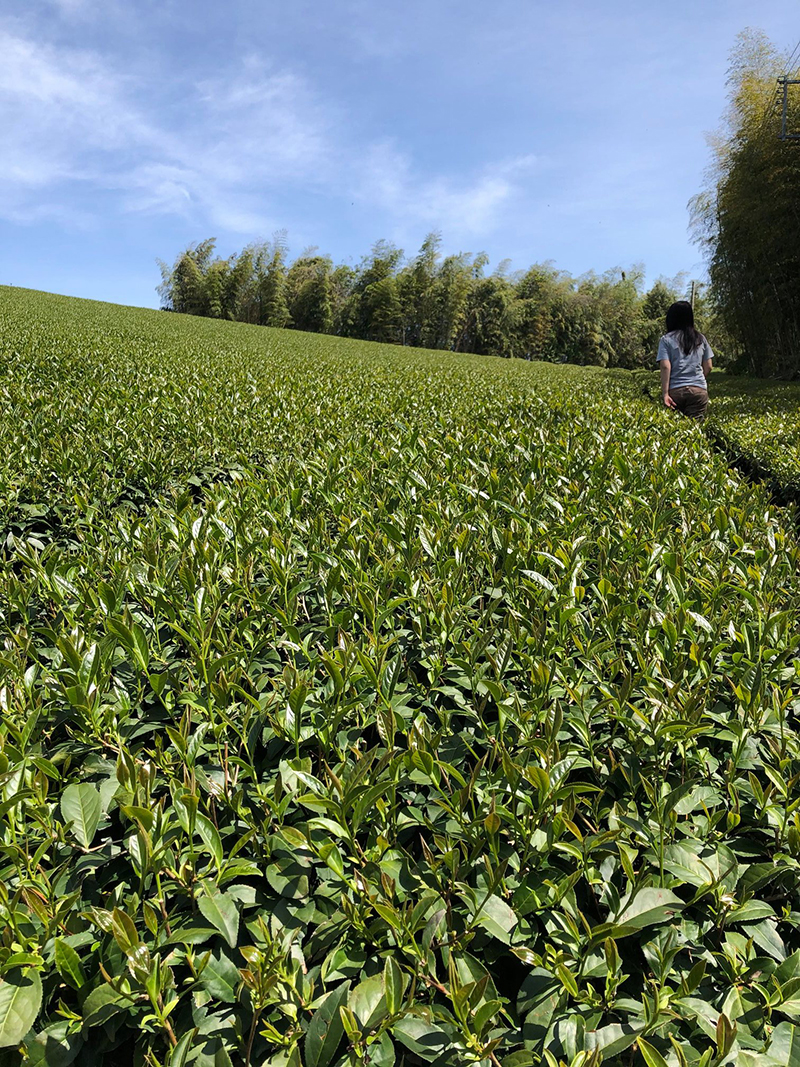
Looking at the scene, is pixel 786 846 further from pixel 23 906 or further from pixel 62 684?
pixel 62 684

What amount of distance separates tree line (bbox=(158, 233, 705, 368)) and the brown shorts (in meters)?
55.5

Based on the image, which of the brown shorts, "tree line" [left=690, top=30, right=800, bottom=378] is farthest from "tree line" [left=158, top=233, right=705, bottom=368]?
the brown shorts

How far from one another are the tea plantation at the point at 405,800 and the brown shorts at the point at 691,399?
4896 millimetres

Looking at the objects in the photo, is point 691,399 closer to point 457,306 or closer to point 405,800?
point 405,800

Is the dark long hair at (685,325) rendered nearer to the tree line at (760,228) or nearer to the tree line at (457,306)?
the tree line at (760,228)

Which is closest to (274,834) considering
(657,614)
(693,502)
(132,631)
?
(132,631)

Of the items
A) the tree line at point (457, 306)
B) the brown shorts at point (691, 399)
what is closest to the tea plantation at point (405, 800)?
the brown shorts at point (691, 399)

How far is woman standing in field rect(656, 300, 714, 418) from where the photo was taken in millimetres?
6594

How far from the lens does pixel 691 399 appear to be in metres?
6.97

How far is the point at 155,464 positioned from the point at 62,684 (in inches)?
109

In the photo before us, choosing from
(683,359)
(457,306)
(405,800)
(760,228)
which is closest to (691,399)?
(683,359)

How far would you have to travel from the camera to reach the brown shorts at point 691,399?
6.88 meters

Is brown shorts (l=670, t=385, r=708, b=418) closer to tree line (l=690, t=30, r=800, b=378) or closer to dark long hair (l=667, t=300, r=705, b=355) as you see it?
dark long hair (l=667, t=300, r=705, b=355)

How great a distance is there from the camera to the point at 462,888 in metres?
1.05
